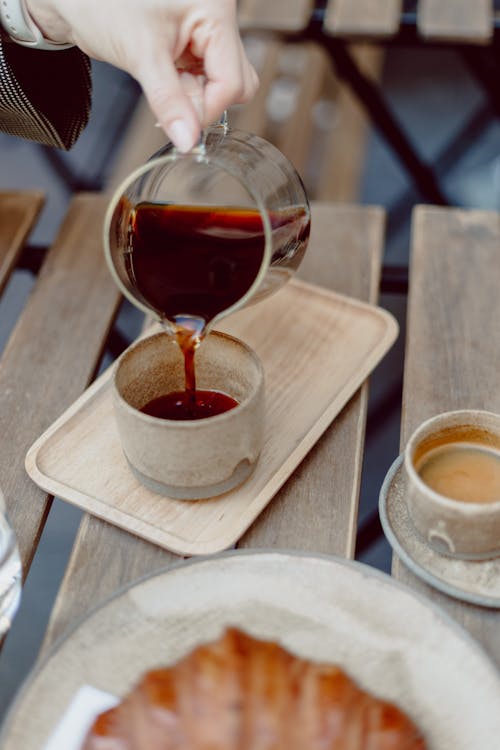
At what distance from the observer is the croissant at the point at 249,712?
1.60 ft

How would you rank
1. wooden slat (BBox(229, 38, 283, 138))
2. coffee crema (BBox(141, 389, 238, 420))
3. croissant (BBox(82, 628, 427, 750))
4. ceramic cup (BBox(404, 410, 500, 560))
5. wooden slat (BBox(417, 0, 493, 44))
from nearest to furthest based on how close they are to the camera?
croissant (BBox(82, 628, 427, 750))
ceramic cup (BBox(404, 410, 500, 560))
coffee crema (BBox(141, 389, 238, 420))
wooden slat (BBox(417, 0, 493, 44))
wooden slat (BBox(229, 38, 283, 138))

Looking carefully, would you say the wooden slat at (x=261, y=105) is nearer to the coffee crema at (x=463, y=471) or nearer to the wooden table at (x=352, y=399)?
the wooden table at (x=352, y=399)

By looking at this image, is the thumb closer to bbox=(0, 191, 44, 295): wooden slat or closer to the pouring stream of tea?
the pouring stream of tea

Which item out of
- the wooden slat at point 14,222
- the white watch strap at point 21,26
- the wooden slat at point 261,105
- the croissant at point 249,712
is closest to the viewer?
the croissant at point 249,712

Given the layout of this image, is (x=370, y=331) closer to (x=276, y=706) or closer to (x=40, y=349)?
(x=40, y=349)

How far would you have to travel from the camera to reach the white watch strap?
86 centimetres

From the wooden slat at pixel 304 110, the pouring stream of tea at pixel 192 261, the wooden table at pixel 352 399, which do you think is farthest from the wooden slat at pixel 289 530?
the wooden slat at pixel 304 110

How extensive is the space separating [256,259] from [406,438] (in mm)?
228

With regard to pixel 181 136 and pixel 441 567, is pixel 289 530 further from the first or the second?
pixel 181 136

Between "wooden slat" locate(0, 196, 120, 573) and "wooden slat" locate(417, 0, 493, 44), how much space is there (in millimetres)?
745

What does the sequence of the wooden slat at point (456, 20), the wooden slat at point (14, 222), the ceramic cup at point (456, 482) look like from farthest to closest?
the wooden slat at point (456, 20), the wooden slat at point (14, 222), the ceramic cup at point (456, 482)

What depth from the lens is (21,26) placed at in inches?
34.7

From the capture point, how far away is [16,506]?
72 cm

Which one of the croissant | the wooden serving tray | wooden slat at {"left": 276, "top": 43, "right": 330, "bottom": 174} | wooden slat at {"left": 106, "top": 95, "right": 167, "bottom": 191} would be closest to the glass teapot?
the wooden serving tray
